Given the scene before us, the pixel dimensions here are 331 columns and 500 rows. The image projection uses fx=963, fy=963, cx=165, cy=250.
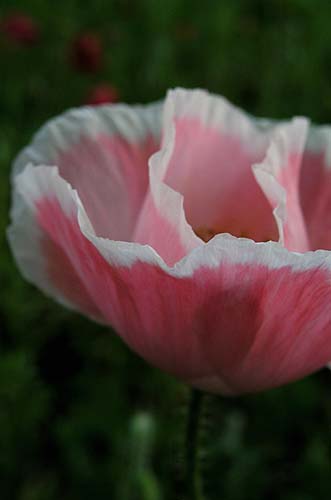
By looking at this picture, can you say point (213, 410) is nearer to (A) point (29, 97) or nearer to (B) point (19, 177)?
(B) point (19, 177)

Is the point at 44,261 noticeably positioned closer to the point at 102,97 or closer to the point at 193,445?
the point at 193,445

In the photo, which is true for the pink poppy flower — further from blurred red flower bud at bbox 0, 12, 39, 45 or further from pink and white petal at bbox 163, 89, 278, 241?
blurred red flower bud at bbox 0, 12, 39, 45

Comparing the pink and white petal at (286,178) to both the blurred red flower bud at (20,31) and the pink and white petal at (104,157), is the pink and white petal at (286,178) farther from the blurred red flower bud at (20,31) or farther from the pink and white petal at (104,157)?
the blurred red flower bud at (20,31)

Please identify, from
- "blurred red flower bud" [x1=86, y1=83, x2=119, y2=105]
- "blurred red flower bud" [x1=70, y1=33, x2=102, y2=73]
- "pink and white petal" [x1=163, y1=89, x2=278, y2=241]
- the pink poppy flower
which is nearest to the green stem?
the pink poppy flower

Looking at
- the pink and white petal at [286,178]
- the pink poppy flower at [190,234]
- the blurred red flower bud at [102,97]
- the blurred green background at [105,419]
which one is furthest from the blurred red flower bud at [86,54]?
the pink and white petal at [286,178]

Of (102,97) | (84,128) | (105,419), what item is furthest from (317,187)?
(102,97)

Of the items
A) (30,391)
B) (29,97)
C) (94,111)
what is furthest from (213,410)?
(29,97)
